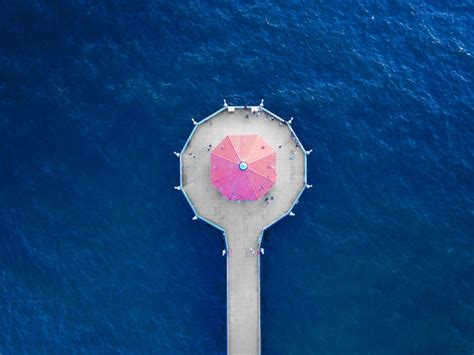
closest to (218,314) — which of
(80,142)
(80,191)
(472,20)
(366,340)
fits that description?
(366,340)

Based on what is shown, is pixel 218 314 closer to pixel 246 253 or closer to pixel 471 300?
pixel 246 253

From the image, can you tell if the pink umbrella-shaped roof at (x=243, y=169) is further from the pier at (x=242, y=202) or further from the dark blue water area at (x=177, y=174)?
the dark blue water area at (x=177, y=174)

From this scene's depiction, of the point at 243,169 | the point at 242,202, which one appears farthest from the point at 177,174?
the point at 243,169

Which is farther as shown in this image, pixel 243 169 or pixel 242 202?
pixel 242 202

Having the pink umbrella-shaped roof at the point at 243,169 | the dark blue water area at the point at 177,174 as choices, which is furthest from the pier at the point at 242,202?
the pink umbrella-shaped roof at the point at 243,169

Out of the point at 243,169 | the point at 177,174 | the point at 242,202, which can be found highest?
the point at 177,174

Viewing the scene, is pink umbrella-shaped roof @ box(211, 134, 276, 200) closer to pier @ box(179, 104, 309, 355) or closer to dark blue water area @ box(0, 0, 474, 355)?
pier @ box(179, 104, 309, 355)

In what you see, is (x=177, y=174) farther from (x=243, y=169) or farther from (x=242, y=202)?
(x=243, y=169)

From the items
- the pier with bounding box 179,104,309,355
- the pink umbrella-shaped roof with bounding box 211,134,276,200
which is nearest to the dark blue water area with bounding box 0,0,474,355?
the pier with bounding box 179,104,309,355
